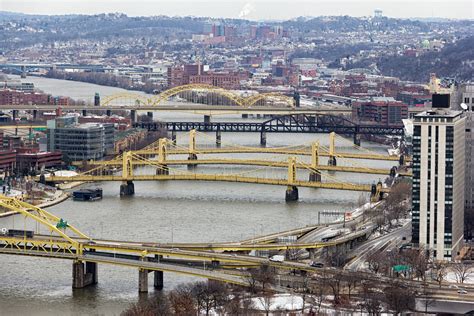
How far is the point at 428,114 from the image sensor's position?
70.1 ft

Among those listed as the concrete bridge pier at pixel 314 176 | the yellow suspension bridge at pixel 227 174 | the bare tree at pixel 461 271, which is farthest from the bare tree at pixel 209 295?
the concrete bridge pier at pixel 314 176

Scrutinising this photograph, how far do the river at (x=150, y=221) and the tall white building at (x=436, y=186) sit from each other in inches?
117

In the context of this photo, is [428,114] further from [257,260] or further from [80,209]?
[80,209]

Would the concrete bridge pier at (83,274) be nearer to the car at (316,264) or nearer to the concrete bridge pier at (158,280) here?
the concrete bridge pier at (158,280)

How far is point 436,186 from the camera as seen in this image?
21.0 m

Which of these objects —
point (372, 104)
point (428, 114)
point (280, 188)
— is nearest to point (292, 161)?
point (280, 188)

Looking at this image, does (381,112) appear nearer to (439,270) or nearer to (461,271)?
(439,270)

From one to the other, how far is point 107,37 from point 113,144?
267 ft

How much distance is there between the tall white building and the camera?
68.7ft

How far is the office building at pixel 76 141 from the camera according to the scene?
111 feet

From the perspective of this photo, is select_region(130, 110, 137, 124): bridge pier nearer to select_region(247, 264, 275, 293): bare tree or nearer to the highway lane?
the highway lane

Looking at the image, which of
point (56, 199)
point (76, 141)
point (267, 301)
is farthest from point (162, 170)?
point (267, 301)

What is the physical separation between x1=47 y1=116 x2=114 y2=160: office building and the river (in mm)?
2885

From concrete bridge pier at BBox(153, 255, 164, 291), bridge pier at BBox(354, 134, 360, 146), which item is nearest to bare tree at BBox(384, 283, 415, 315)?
concrete bridge pier at BBox(153, 255, 164, 291)
